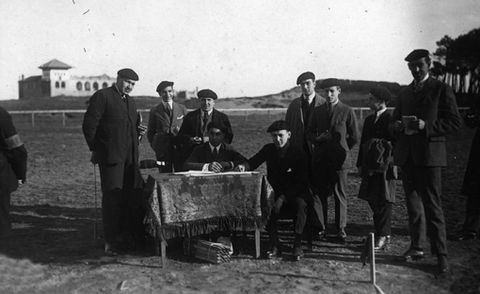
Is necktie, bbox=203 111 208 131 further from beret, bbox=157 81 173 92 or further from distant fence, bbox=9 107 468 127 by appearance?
distant fence, bbox=9 107 468 127

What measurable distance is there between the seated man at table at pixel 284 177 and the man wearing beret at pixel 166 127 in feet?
5.48

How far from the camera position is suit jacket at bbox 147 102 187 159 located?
714cm

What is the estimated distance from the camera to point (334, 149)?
19.9ft

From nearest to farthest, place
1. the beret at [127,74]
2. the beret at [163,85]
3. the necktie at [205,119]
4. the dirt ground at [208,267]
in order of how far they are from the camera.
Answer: the dirt ground at [208,267]
the beret at [127,74]
the necktie at [205,119]
the beret at [163,85]

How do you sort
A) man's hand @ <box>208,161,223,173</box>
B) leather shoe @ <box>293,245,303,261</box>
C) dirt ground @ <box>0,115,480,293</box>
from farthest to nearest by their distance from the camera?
man's hand @ <box>208,161,223,173</box>
leather shoe @ <box>293,245,303,261</box>
dirt ground @ <box>0,115,480,293</box>

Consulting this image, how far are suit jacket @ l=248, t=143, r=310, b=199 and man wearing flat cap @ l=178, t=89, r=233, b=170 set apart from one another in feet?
2.98

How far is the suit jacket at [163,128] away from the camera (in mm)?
7145

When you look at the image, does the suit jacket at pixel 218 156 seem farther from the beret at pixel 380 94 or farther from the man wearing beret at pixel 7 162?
the man wearing beret at pixel 7 162

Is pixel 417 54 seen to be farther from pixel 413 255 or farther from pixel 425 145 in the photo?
pixel 413 255

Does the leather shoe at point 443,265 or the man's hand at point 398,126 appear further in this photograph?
the man's hand at point 398,126

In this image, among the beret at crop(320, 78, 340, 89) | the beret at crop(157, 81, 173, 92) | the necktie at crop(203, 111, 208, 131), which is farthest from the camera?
the beret at crop(157, 81, 173, 92)

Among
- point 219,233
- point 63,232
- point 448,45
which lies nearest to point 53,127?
point 448,45

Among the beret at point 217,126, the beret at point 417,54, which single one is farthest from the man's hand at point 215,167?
the beret at point 417,54

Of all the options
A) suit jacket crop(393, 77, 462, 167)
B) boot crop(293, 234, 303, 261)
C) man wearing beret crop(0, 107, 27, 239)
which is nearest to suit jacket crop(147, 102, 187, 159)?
man wearing beret crop(0, 107, 27, 239)
